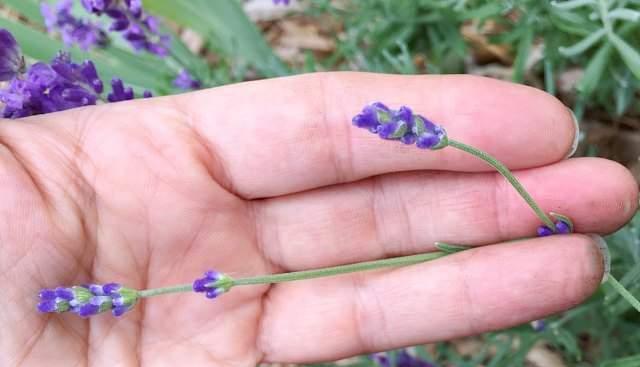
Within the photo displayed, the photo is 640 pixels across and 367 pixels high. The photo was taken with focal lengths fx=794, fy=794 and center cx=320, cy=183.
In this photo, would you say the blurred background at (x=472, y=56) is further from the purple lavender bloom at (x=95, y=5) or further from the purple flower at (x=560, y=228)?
the purple flower at (x=560, y=228)

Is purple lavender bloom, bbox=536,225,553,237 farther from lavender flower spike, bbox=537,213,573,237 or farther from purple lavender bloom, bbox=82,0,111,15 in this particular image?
purple lavender bloom, bbox=82,0,111,15

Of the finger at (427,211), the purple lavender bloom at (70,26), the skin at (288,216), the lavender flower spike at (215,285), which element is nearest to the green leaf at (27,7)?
the purple lavender bloom at (70,26)

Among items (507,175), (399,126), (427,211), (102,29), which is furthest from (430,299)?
(102,29)

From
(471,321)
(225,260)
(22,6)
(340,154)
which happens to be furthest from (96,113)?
(471,321)

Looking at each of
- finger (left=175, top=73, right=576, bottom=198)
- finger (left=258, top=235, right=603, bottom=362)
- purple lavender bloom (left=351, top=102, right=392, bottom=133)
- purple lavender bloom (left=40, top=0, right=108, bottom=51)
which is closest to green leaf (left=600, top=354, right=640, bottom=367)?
finger (left=258, top=235, right=603, bottom=362)

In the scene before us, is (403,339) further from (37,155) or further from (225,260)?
(37,155)

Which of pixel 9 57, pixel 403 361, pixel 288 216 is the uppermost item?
pixel 9 57

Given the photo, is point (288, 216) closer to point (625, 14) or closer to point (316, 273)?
point (316, 273)
